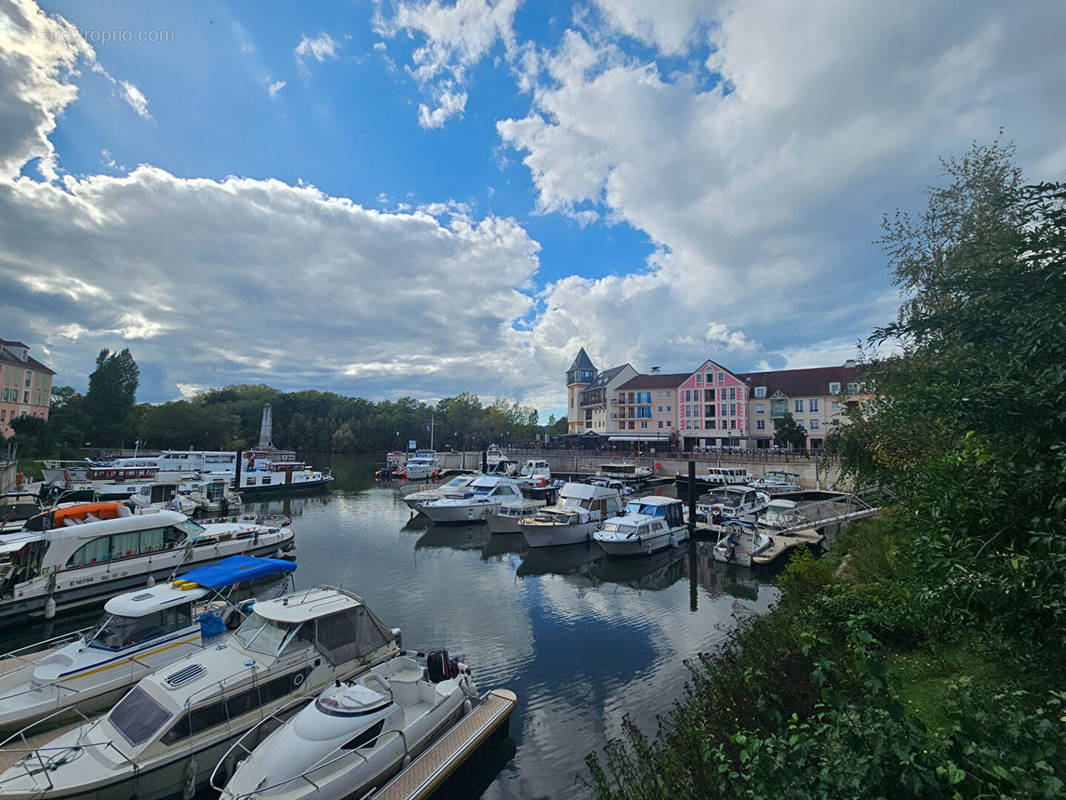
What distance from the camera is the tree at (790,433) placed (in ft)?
202

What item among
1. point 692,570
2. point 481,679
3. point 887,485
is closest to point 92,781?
point 481,679

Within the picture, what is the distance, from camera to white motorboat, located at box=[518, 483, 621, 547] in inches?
1101

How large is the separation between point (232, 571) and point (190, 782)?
256 inches

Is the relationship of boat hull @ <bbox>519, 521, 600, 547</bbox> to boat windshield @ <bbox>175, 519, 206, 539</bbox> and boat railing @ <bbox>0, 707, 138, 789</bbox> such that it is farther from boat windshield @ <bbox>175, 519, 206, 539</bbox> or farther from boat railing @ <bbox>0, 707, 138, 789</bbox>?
boat railing @ <bbox>0, 707, 138, 789</bbox>

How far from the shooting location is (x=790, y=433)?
201 feet

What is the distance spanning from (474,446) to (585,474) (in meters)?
44.8

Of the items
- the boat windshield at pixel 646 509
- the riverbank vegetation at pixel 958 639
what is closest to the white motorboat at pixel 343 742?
the riverbank vegetation at pixel 958 639

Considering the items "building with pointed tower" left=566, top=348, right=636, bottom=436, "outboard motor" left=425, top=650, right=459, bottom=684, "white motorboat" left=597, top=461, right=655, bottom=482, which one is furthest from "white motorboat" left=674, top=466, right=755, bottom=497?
"outboard motor" left=425, top=650, right=459, bottom=684

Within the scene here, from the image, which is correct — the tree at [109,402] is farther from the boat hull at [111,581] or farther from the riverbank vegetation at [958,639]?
the riverbank vegetation at [958,639]

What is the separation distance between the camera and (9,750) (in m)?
8.02

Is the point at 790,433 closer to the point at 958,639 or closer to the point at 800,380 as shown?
the point at 800,380

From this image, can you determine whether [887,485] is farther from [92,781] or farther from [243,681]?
[92,781]

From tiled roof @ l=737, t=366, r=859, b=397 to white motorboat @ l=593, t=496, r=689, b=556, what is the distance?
4777 cm

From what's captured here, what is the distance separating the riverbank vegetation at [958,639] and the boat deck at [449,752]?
2.24m
